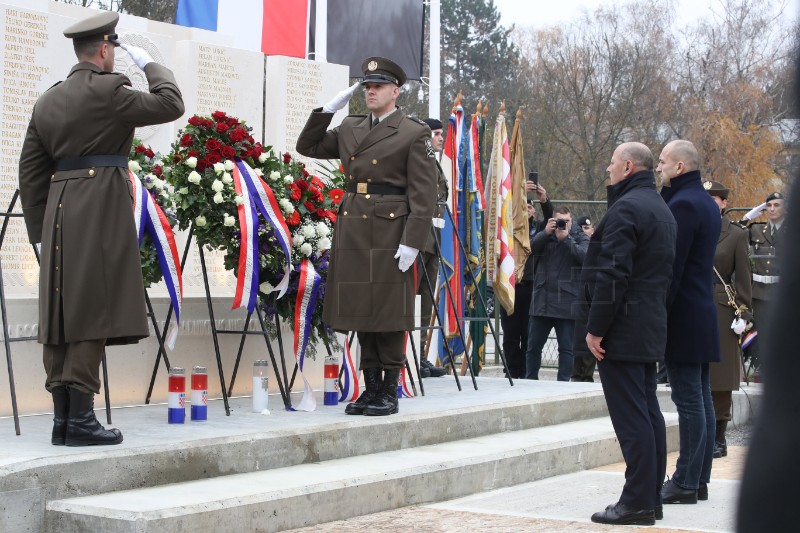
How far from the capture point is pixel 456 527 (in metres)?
5.80

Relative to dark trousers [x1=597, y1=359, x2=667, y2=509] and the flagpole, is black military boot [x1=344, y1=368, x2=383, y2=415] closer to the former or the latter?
dark trousers [x1=597, y1=359, x2=667, y2=509]

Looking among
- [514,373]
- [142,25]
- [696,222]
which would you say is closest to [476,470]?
[696,222]

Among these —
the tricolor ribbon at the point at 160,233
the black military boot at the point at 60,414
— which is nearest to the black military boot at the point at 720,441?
the tricolor ribbon at the point at 160,233

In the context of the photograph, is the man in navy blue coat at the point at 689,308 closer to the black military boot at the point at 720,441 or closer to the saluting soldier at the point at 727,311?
the saluting soldier at the point at 727,311

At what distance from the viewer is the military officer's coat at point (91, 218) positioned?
18.5ft

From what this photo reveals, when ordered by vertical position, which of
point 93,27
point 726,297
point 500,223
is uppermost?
point 93,27

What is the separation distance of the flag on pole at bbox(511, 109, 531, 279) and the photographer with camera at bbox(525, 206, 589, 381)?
0.14 meters

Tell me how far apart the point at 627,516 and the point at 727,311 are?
2.98m

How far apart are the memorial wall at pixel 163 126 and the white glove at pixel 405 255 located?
4.69 feet

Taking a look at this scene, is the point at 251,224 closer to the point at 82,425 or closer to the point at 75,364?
the point at 75,364

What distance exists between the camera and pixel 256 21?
12.9m

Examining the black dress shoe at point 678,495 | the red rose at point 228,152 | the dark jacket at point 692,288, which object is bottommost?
the black dress shoe at point 678,495

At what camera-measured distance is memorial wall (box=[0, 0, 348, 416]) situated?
7.05 m

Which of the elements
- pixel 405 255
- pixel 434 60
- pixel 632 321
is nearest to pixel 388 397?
pixel 405 255
